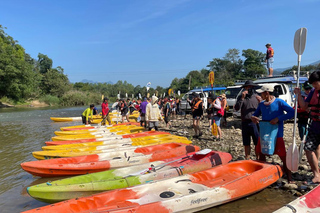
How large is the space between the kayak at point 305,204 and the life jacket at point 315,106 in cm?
132

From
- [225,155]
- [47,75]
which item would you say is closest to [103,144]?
[225,155]

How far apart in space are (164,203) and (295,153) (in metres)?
2.68

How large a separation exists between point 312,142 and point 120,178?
371cm

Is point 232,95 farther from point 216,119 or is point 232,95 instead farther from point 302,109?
point 302,109

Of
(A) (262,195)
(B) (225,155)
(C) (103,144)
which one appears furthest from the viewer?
(C) (103,144)

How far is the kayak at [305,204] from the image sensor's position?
9.55ft

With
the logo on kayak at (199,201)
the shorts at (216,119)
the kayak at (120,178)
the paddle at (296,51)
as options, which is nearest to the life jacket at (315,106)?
the paddle at (296,51)

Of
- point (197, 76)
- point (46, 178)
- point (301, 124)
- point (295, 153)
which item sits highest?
point (197, 76)

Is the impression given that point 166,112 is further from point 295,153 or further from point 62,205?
point 62,205

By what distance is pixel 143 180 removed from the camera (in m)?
4.43

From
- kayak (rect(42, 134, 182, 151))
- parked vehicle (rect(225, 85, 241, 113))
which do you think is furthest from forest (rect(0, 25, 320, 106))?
kayak (rect(42, 134, 182, 151))

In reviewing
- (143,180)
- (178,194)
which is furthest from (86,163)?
(178,194)

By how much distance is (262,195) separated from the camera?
4.36m

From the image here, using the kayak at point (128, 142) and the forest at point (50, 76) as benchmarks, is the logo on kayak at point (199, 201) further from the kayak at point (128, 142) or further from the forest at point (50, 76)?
the forest at point (50, 76)
